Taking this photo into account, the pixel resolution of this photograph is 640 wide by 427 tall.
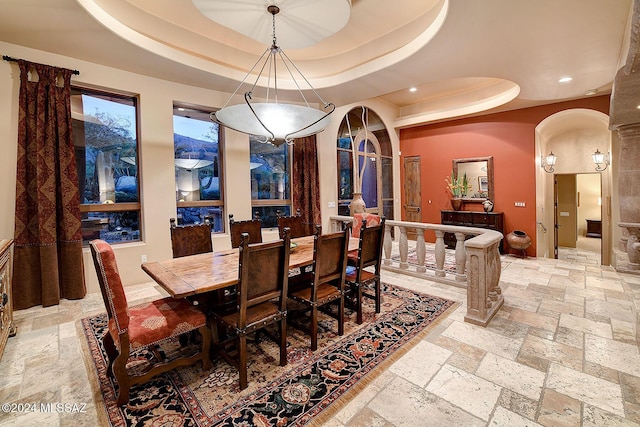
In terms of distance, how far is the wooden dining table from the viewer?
6.40 feet

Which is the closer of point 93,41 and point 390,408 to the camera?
point 390,408

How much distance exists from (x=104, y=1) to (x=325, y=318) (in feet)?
13.3

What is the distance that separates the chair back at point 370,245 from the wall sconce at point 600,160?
5274 mm

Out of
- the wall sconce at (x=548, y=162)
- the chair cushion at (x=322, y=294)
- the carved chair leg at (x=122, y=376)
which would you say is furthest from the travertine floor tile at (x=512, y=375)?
the wall sconce at (x=548, y=162)

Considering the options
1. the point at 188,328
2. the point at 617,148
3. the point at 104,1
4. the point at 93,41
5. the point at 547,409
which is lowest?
the point at 547,409

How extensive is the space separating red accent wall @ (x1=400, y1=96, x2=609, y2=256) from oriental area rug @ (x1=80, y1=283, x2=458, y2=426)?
15.1 feet

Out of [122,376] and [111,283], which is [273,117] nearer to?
[111,283]

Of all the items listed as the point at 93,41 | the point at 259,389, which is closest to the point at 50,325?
the point at 259,389

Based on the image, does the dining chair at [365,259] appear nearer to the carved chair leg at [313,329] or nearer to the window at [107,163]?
the carved chair leg at [313,329]

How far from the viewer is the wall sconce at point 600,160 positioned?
5348 mm

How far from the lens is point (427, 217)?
7453mm

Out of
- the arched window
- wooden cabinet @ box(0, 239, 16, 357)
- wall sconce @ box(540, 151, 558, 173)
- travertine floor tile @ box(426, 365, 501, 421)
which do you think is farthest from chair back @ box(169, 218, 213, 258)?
wall sconce @ box(540, 151, 558, 173)

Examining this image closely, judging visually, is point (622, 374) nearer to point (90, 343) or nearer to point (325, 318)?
point (325, 318)

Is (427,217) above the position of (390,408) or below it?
above
